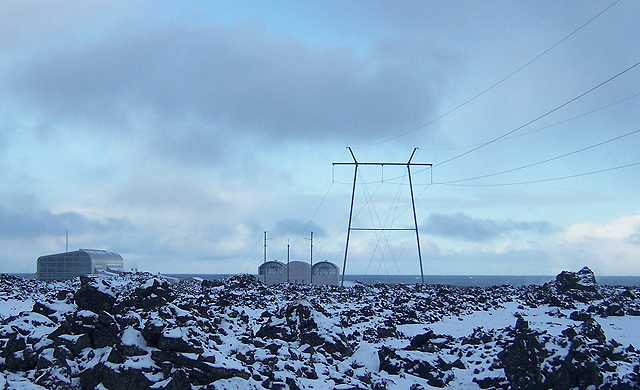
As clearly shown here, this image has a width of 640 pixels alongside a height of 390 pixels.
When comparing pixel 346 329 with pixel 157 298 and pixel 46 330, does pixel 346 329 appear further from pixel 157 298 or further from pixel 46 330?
pixel 46 330

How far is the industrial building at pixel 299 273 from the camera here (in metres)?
86.4

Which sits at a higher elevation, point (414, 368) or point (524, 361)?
point (524, 361)

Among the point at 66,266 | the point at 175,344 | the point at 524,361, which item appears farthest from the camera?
the point at 66,266

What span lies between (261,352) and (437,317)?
19.7 metres

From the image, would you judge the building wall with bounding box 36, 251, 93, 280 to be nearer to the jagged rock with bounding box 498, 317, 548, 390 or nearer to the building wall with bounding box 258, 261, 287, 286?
the building wall with bounding box 258, 261, 287, 286

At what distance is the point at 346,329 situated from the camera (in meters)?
33.8

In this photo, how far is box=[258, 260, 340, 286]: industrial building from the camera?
86.4 metres

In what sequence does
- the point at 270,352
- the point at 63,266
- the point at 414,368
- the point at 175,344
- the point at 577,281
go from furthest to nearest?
the point at 63,266
the point at 577,281
the point at 270,352
the point at 414,368
the point at 175,344

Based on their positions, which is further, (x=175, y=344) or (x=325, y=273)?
(x=325, y=273)

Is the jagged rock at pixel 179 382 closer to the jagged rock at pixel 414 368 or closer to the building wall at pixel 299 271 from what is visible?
the jagged rock at pixel 414 368

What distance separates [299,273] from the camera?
86.8 metres

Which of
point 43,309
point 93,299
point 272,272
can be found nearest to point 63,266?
point 272,272

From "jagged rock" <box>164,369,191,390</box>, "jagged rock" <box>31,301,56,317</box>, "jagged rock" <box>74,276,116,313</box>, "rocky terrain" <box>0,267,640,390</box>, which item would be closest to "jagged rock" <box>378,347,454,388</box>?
"rocky terrain" <box>0,267,640,390</box>

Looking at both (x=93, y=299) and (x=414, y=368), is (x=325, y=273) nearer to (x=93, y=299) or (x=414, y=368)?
(x=414, y=368)
